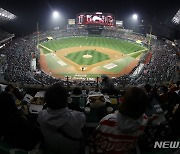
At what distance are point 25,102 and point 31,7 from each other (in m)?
44.2

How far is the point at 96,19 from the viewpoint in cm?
4450

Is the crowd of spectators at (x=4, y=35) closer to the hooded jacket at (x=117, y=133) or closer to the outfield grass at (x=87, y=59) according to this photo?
the outfield grass at (x=87, y=59)

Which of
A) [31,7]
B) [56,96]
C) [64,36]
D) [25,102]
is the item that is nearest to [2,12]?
[31,7]

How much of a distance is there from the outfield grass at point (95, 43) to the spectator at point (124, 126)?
31.6 m

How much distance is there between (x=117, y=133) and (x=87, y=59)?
27.1m

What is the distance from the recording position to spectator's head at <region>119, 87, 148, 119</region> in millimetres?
2617

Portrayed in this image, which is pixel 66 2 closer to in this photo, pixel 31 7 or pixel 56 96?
pixel 31 7

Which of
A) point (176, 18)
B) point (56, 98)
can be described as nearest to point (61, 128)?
point (56, 98)

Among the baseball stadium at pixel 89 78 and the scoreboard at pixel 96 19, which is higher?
the scoreboard at pixel 96 19

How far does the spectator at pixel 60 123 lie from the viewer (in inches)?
113

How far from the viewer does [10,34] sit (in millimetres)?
42125

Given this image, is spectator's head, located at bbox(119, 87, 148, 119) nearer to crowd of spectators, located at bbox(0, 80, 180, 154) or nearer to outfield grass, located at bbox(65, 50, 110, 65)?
crowd of spectators, located at bbox(0, 80, 180, 154)

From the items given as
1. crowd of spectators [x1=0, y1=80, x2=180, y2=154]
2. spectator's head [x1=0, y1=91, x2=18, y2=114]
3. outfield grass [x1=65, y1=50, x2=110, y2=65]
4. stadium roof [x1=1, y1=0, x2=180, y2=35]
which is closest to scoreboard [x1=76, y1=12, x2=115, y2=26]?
stadium roof [x1=1, y1=0, x2=180, y2=35]

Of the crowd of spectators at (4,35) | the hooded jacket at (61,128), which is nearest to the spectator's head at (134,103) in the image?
the hooded jacket at (61,128)
